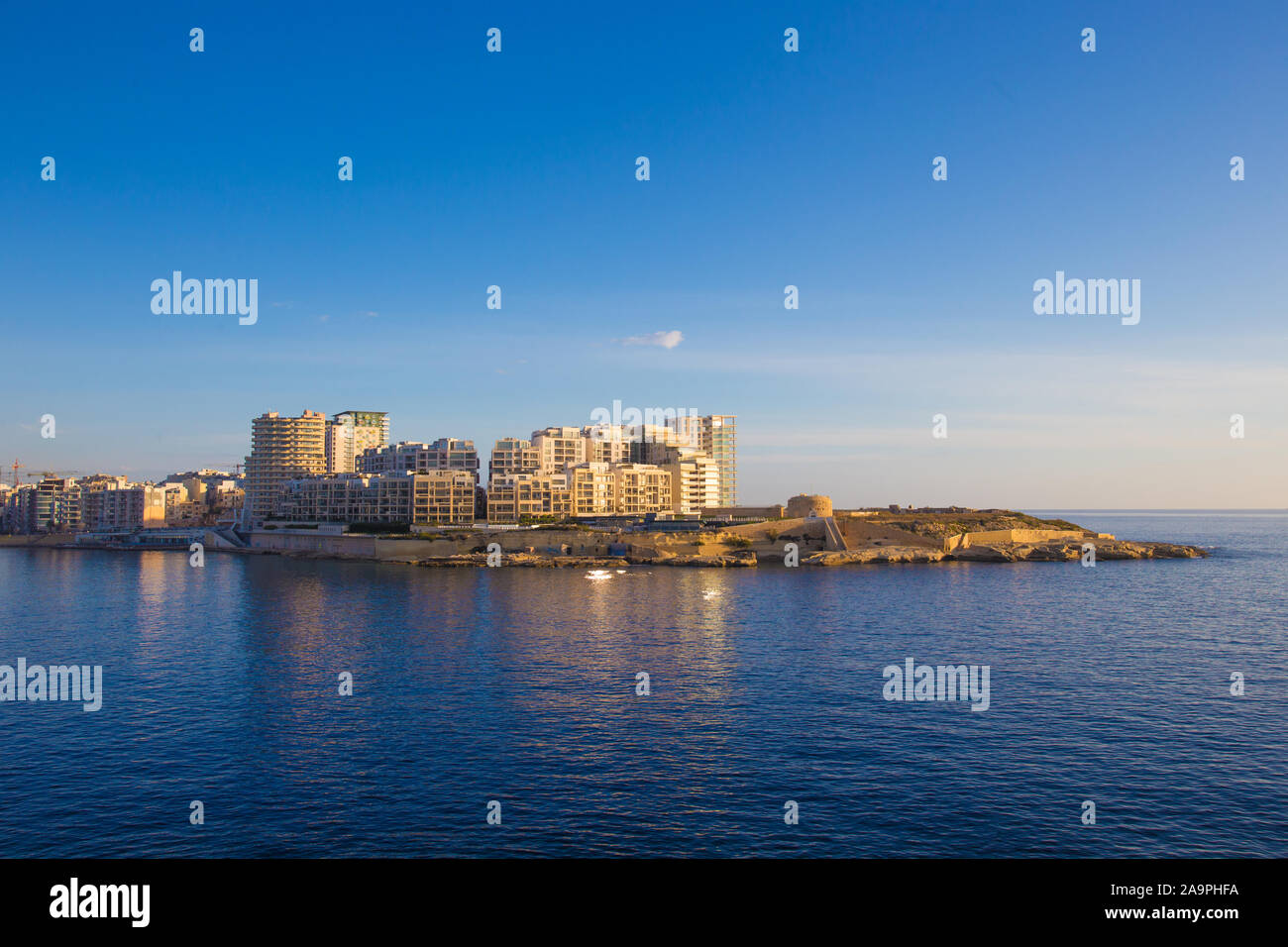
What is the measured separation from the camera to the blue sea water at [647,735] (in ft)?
78.0

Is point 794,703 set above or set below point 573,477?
below

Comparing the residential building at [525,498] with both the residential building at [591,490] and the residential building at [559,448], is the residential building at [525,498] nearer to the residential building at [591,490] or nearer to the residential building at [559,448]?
the residential building at [591,490]

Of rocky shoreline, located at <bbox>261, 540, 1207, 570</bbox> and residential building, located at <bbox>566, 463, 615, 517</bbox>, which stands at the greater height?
residential building, located at <bbox>566, 463, 615, 517</bbox>

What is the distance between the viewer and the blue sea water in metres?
23.8

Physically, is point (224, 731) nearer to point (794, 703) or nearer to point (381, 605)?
point (794, 703)

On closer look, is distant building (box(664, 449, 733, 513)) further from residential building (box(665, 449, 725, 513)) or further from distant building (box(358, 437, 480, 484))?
distant building (box(358, 437, 480, 484))

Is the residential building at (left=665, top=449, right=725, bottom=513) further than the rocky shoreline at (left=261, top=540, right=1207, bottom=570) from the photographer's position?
Yes

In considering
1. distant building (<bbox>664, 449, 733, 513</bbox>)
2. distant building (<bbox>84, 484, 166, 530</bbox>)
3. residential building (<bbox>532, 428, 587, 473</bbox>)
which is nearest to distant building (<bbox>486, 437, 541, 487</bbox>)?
residential building (<bbox>532, 428, 587, 473</bbox>)

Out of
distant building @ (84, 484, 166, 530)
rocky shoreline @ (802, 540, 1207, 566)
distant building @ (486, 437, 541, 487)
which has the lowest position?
rocky shoreline @ (802, 540, 1207, 566)

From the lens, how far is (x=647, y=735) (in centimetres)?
3288

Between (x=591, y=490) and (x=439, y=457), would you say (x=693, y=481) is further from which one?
→ (x=439, y=457)
